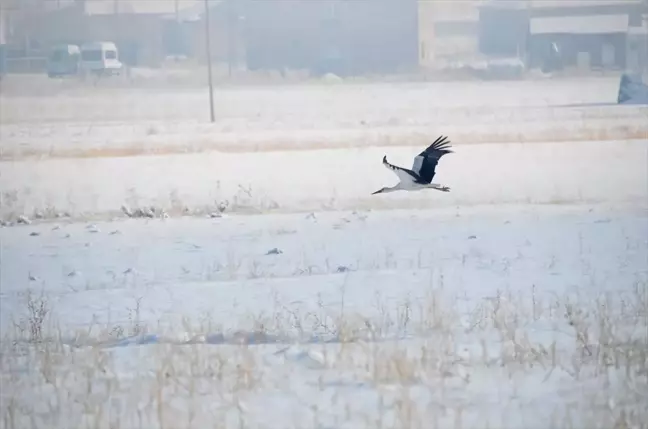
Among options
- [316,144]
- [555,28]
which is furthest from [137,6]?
[555,28]

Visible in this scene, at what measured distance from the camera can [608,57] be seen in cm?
304

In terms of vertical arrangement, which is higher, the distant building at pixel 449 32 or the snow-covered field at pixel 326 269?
the distant building at pixel 449 32

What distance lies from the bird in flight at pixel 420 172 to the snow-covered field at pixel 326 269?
4 centimetres

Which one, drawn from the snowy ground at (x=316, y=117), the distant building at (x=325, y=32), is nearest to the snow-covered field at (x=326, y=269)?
the snowy ground at (x=316, y=117)

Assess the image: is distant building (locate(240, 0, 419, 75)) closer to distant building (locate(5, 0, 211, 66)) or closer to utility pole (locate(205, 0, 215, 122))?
utility pole (locate(205, 0, 215, 122))

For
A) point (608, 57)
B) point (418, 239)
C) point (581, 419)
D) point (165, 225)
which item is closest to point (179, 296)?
point (165, 225)

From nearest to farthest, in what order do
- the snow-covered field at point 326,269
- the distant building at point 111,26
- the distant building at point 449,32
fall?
1. the snow-covered field at point 326,269
2. the distant building at point 111,26
3. the distant building at point 449,32

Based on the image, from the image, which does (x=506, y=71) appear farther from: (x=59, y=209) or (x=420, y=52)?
(x=59, y=209)

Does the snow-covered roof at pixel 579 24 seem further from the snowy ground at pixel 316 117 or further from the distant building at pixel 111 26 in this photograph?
the distant building at pixel 111 26

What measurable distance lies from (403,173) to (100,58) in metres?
1.07

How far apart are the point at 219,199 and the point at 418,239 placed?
68cm

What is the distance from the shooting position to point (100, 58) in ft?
9.50

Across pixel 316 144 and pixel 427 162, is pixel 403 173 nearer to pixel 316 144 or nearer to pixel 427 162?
pixel 427 162

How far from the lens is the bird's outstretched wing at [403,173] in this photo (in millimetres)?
2902
